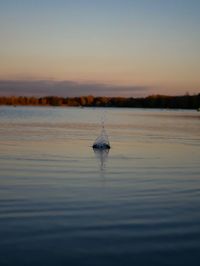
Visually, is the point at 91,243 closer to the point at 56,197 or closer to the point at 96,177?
the point at 56,197

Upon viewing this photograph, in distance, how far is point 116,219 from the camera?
10633 mm

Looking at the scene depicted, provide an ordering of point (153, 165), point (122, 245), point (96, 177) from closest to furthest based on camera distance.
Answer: point (122, 245)
point (96, 177)
point (153, 165)

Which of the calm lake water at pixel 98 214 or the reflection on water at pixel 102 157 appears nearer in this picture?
the calm lake water at pixel 98 214

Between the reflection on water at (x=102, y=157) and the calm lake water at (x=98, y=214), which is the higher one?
the calm lake water at (x=98, y=214)

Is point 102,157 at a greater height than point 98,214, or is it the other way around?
point 98,214

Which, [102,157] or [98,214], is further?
[102,157]

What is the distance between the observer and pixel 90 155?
2595 centimetres

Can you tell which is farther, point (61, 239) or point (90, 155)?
point (90, 155)

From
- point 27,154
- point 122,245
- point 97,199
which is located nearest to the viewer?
point 122,245

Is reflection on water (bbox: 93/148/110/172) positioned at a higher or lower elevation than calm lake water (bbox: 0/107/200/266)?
lower

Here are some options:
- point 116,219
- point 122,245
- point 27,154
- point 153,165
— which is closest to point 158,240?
point 122,245

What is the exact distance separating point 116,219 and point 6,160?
12532 millimetres

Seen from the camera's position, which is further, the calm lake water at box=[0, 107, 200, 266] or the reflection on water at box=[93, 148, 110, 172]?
the reflection on water at box=[93, 148, 110, 172]

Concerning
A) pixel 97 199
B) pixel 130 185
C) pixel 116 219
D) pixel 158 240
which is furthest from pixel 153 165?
pixel 158 240
